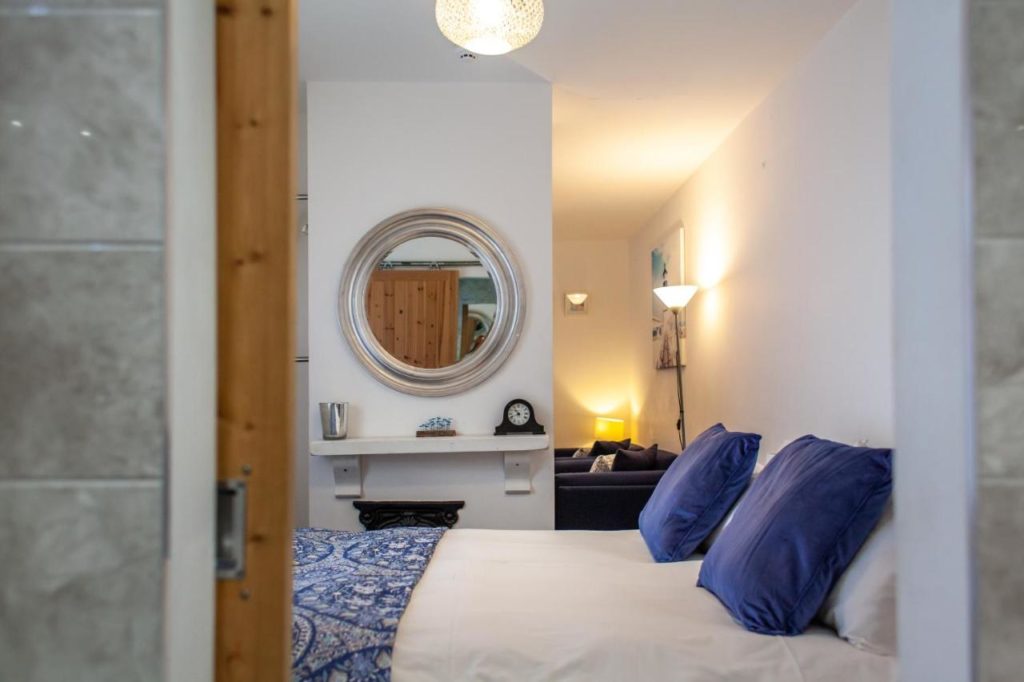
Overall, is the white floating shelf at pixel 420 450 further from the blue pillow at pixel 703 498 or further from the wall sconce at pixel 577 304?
the wall sconce at pixel 577 304

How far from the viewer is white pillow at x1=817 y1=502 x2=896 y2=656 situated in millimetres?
1819

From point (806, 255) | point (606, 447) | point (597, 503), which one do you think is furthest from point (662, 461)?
point (806, 255)

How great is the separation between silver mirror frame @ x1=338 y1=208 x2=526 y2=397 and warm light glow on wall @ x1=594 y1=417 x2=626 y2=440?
4.17 meters

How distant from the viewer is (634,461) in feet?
14.6

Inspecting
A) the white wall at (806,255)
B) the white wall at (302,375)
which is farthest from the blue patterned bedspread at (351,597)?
the white wall at (302,375)

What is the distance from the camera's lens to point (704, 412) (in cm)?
521

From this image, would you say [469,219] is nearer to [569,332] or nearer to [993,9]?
[993,9]

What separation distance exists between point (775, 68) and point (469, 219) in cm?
151

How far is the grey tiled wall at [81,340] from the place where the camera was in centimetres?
83

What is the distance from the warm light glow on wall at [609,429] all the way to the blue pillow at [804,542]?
5594mm

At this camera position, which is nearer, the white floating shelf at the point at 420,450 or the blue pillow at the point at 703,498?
the blue pillow at the point at 703,498

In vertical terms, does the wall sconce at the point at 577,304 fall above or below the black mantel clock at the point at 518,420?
above

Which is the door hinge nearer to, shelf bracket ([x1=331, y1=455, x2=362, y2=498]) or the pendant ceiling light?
the pendant ceiling light

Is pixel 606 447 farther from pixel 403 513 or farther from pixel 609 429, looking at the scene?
pixel 403 513
